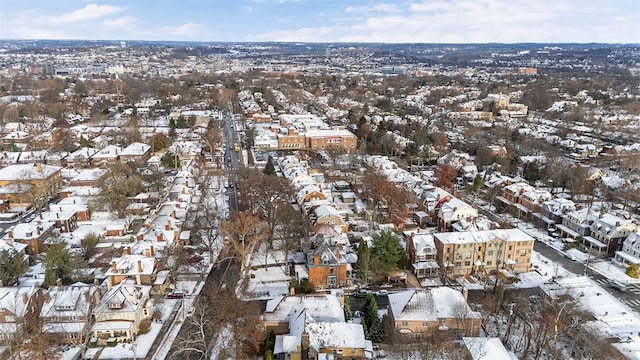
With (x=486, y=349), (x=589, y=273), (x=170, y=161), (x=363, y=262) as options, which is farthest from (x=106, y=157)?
(x=589, y=273)

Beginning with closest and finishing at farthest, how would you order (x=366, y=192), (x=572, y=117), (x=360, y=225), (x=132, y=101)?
(x=360, y=225) → (x=366, y=192) → (x=572, y=117) → (x=132, y=101)

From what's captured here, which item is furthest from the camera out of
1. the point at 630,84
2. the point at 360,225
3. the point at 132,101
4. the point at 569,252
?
the point at 630,84

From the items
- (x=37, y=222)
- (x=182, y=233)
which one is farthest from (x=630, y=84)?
(x=37, y=222)

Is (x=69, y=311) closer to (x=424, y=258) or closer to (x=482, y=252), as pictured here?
(x=424, y=258)

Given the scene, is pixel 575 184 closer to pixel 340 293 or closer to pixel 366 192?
pixel 366 192

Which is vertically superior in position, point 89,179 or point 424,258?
point 89,179

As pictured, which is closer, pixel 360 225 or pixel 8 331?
pixel 8 331
